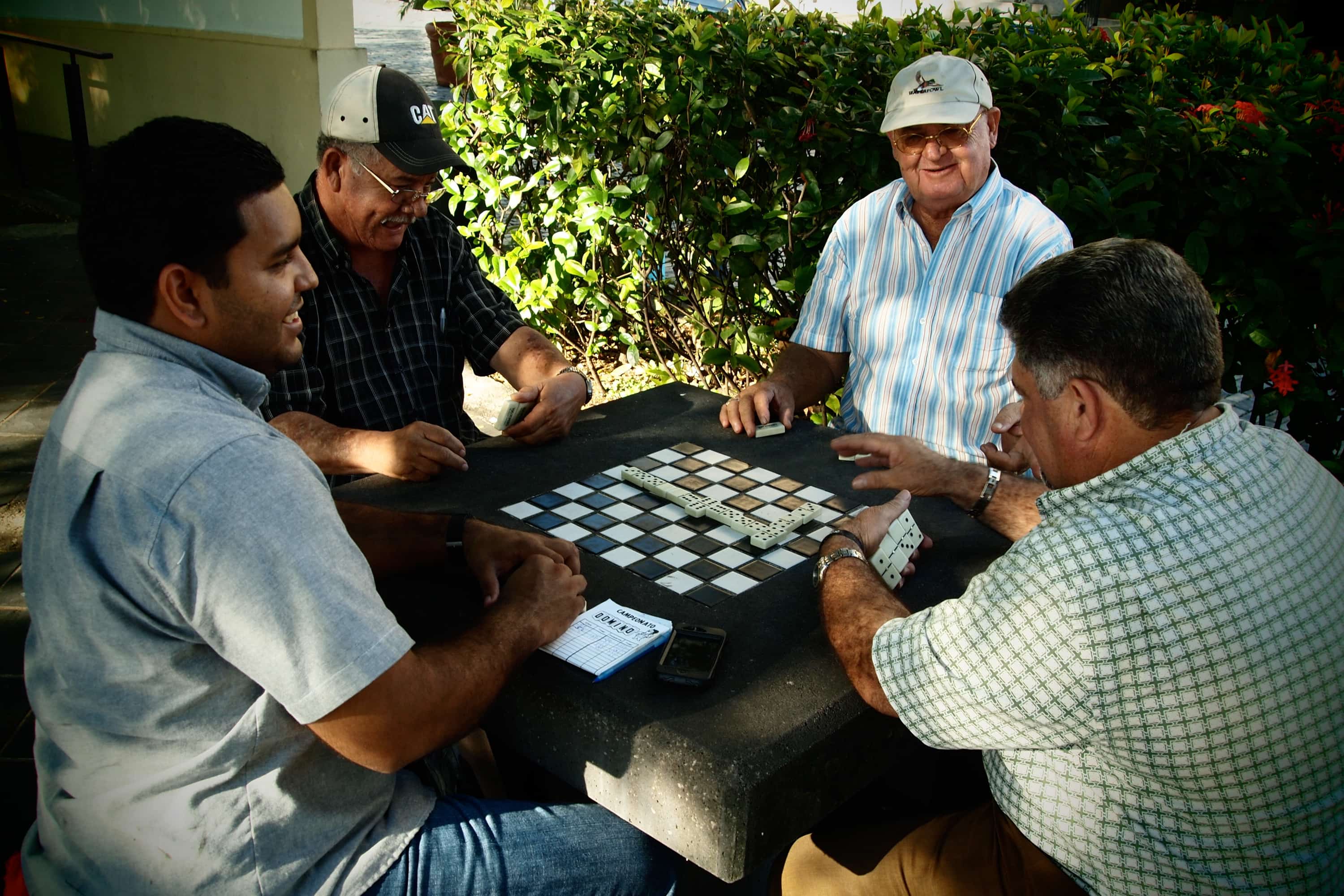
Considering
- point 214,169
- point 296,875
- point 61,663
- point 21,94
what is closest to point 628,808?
point 296,875

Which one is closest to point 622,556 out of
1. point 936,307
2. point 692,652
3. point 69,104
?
point 692,652

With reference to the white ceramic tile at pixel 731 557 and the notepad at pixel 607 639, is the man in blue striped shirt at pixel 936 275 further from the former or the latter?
the notepad at pixel 607 639

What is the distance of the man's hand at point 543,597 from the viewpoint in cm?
177

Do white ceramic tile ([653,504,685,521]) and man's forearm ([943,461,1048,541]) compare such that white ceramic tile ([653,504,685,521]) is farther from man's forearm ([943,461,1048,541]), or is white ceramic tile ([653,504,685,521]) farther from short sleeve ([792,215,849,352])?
short sleeve ([792,215,849,352])

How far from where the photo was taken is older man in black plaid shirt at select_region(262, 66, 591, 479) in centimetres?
268

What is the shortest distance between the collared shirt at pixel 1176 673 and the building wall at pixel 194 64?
629 cm

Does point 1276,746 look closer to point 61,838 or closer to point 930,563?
point 930,563

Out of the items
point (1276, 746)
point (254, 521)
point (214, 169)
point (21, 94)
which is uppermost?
point (214, 169)

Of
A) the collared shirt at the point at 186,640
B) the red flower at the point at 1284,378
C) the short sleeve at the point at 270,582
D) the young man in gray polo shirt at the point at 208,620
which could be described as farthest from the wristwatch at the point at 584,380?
the red flower at the point at 1284,378

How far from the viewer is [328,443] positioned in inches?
101

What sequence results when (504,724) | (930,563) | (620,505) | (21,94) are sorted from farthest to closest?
(21,94) → (620,505) → (930,563) → (504,724)

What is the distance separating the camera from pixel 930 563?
2.14m

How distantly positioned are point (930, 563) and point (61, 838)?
5.14ft

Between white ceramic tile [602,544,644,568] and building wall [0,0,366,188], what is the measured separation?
547cm
